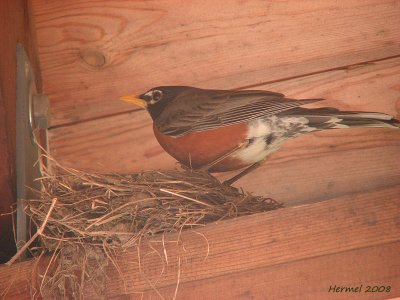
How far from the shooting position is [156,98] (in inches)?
90.4

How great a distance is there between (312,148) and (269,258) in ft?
2.32

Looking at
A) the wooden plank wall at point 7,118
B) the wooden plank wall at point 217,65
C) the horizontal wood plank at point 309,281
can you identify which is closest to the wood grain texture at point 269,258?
the horizontal wood plank at point 309,281

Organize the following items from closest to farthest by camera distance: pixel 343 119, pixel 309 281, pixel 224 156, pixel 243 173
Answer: pixel 309 281 < pixel 343 119 < pixel 224 156 < pixel 243 173

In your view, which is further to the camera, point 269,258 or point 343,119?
point 343,119

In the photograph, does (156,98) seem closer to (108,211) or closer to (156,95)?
(156,95)

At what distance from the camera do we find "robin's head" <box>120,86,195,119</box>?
7.51 ft

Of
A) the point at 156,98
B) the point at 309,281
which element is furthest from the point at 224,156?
the point at 309,281

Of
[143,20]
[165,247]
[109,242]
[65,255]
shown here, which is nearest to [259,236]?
[165,247]

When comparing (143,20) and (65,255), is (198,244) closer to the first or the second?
(65,255)

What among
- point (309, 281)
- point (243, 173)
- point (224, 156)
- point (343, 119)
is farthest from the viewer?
point (243, 173)

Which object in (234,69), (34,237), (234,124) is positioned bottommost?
(34,237)

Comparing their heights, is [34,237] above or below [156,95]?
below

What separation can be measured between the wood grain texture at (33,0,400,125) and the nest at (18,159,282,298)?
0.41 metres

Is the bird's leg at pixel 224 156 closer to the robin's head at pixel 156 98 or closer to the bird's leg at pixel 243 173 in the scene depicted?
the bird's leg at pixel 243 173
